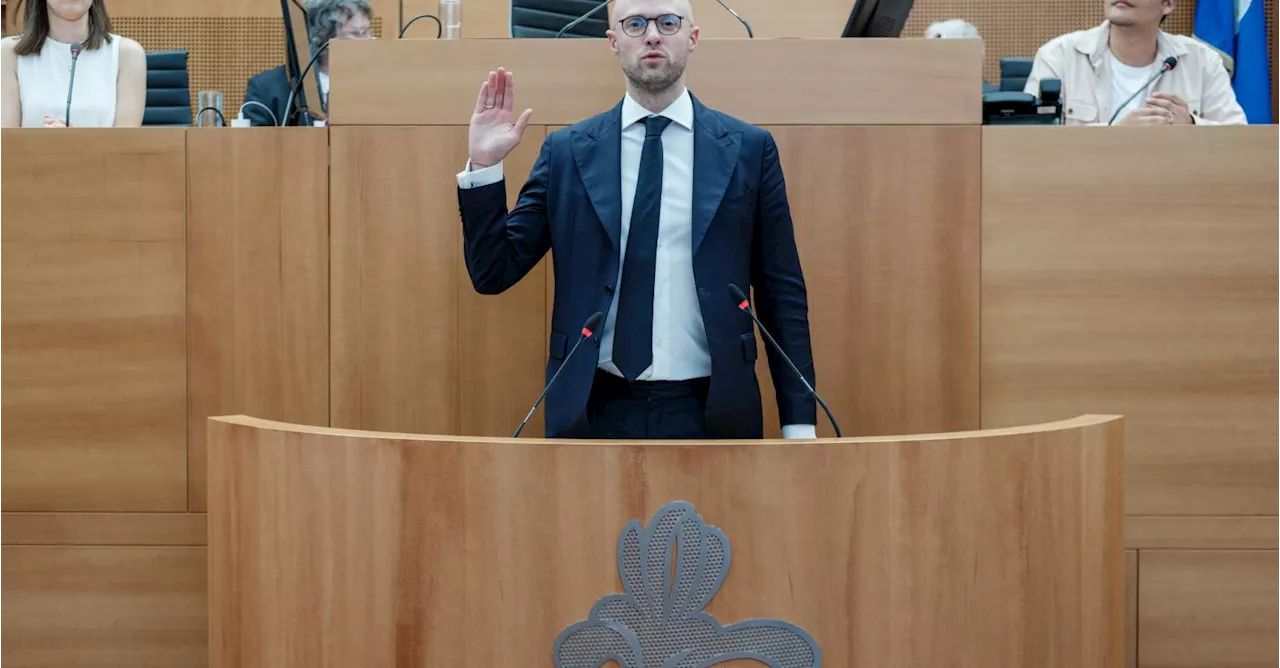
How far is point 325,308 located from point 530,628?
4.21 feet

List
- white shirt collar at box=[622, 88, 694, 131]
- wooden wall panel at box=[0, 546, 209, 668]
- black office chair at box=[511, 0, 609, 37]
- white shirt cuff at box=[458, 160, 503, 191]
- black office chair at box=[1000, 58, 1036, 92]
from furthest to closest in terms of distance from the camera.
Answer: black office chair at box=[1000, 58, 1036, 92], black office chair at box=[511, 0, 609, 37], wooden wall panel at box=[0, 546, 209, 668], white shirt collar at box=[622, 88, 694, 131], white shirt cuff at box=[458, 160, 503, 191]

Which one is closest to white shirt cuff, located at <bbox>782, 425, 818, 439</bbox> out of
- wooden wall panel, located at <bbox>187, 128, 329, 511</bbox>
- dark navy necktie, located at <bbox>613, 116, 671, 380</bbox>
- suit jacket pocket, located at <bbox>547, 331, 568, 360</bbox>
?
dark navy necktie, located at <bbox>613, 116, 671, 380</bbox>

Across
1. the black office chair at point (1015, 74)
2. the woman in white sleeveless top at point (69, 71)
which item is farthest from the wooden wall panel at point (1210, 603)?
the woman in white sleeveless top at point (69, 71)

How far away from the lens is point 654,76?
2.32m

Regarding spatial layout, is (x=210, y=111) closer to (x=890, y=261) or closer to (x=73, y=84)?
(x=73, y=84)

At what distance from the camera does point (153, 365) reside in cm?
281

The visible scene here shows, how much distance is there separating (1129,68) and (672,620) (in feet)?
8.39

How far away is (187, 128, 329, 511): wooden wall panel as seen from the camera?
9.09 ft

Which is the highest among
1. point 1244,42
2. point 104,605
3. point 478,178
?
point 1244,42

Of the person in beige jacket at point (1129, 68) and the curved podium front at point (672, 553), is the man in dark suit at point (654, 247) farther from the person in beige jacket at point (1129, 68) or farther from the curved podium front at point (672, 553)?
the person in beige jacket at point (1129, 68)

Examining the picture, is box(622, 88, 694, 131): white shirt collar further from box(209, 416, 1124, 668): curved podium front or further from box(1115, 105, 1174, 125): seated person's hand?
box(1115, 105, 1174, 125): seated person's hand

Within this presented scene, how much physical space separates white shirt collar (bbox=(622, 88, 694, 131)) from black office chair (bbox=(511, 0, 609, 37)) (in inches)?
28.0

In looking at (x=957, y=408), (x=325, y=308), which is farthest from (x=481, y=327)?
(x=957, y=408)

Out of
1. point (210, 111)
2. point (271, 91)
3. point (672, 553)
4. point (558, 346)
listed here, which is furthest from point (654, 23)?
point (271, 91)
